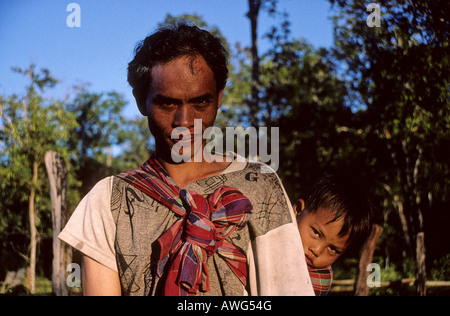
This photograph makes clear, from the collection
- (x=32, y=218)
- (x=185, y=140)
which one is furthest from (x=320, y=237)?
(x=32, y=218)

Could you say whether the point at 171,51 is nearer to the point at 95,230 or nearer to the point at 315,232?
the point at 95,230

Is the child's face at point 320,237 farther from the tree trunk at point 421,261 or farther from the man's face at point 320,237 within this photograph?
the tree trunk at point 421,261

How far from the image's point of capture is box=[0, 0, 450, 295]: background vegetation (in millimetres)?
3689

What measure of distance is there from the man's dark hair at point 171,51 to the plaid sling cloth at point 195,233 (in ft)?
1.46

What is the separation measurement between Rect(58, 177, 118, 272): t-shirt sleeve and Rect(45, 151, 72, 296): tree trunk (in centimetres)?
743

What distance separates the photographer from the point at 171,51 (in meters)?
1.85

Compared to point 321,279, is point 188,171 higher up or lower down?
higher up

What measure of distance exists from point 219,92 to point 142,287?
3.01 feet

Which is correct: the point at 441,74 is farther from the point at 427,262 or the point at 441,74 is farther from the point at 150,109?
the point at 427,262

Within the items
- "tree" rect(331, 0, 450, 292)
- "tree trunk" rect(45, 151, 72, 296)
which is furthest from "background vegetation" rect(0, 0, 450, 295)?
"tree trunk" rect(45, 151, 72, 296)

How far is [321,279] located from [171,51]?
4.96ft

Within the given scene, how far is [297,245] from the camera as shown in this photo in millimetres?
1754

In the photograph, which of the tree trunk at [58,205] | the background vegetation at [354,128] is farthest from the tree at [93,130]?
the tree trunk at [58,205]
